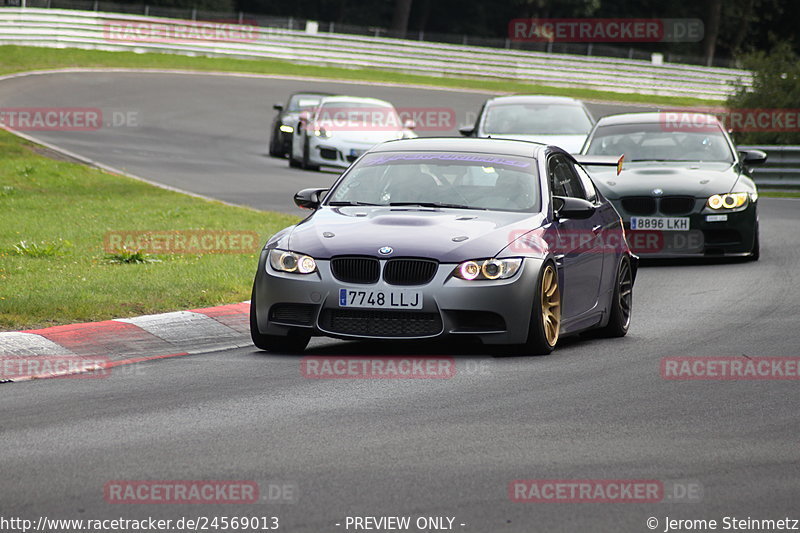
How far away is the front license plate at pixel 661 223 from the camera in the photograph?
15531mm

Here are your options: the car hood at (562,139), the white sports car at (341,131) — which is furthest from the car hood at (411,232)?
the white sports car at (341,131)

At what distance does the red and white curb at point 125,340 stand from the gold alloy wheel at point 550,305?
210 centimetres

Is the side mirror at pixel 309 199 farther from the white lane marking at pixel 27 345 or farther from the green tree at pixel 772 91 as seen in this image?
the green tree at pixel 772 91

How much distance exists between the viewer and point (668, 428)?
6996 millimetres

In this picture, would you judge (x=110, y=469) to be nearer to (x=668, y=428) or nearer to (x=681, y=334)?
(x=668, y=428)

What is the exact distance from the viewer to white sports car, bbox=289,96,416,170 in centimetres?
2772

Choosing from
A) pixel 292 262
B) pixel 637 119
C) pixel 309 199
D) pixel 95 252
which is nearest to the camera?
pixel 292 262

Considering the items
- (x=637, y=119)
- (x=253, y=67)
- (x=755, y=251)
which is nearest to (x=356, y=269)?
(x=755, y=251)

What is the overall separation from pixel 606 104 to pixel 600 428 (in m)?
50.1

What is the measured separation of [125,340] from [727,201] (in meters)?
7.93
